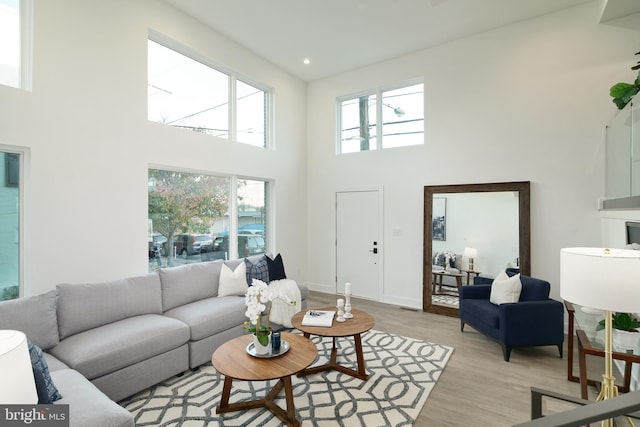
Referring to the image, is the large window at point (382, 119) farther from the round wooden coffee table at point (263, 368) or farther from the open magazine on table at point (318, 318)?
the round wooden coffee table at point (263, 368)

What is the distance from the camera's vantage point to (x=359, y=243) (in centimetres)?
556

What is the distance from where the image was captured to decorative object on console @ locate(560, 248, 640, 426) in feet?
4.39

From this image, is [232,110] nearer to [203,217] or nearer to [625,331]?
[203,217]

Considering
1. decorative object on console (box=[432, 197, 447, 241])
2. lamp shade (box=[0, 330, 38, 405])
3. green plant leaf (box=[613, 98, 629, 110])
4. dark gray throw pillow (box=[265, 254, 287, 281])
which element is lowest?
dark gray throw pillow (box=[265, 254, 287, 281])

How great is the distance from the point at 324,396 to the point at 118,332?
1804 millimetres

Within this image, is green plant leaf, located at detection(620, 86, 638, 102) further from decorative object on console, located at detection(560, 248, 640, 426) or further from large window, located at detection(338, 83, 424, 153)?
decorative object on console, located at detection(560, 248, 640, 426)

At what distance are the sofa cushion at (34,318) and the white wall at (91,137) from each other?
0.56 metres

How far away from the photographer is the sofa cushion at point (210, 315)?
9.83 ft

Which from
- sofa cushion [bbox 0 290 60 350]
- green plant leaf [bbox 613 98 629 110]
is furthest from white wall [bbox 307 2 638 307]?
sofa cushion [bbox 0 290 60 350]

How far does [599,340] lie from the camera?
88.0 inches

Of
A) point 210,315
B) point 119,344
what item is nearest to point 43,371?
point 119,344

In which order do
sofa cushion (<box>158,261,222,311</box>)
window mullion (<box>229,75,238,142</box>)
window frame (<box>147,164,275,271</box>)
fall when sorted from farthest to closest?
window mullion (<box>229,75,238,142</box>) < window frame (<box>147,164,275,271</box>) < sofa cushion (<box>158,261,222,311</box>)

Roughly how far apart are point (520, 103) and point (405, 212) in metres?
2.18

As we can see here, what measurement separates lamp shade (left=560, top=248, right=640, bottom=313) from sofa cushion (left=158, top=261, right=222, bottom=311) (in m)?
3.40
